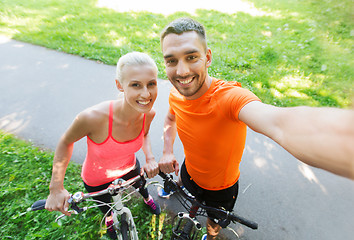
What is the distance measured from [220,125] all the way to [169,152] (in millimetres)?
669

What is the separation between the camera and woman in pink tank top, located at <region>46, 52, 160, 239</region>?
1618mm

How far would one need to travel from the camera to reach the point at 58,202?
4.96 feet

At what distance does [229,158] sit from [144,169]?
73 cm

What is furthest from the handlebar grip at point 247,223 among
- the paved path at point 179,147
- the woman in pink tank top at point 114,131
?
the paved path at point 179,147

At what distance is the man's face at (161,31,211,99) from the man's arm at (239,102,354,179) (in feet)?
2.17

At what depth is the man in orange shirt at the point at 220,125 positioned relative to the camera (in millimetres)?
641

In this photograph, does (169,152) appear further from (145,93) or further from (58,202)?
(58,202)

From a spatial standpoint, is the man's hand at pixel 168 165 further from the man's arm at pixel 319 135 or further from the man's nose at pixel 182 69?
the man's arm at pixel 319 135

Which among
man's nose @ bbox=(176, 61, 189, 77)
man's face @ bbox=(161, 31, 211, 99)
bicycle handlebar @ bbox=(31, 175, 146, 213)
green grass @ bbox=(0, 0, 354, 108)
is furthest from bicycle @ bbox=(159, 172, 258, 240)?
green grass @ bbox=(0, 0, 354, 108)

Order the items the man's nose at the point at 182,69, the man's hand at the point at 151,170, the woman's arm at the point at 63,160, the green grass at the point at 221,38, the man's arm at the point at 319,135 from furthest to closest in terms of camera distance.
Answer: the green grass at the point at 221,38 < the man's hand at the point at 151,170 < the woman's arm at the point at 63,160 < the man's nose at the point at 182,69 < the man's arm at the point at 319,135

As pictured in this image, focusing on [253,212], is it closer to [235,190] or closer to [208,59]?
[235,190]

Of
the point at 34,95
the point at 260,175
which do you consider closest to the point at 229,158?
the point at 260,175

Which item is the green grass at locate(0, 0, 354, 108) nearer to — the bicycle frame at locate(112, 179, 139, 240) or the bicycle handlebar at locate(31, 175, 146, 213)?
the bicycle handlebar at locate(31, 175, 146, 213)

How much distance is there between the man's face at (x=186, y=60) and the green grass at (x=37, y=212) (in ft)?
6.43
